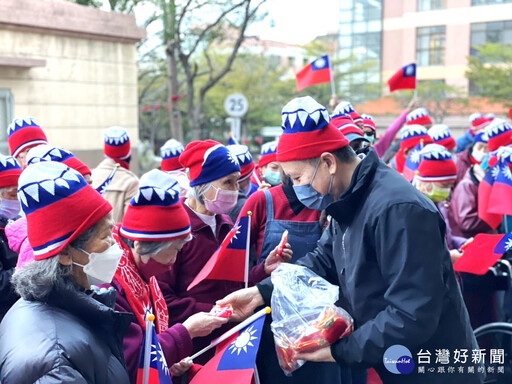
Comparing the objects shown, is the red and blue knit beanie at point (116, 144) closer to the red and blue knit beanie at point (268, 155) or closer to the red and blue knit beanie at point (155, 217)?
the red and blue knit beanie at point (268, 155)

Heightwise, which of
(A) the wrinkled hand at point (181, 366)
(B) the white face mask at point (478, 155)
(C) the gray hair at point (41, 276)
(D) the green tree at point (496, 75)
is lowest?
(A) the wrinkled hand at point (181, 366)

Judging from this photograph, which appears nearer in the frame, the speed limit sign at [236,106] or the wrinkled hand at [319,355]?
the wrinkled hand at [319,355]

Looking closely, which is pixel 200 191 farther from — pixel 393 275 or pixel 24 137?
pixel 24 137

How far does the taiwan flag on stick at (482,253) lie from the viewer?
3830 mm

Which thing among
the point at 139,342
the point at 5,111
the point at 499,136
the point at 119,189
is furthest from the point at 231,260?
the point at 5,111

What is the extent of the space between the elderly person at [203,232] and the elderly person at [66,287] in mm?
1109

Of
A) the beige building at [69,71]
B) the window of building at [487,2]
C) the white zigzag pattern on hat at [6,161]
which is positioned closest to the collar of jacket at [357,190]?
the white zigzag pattern on hat at [6,161]

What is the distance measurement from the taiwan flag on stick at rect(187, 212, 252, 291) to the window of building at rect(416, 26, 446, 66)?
129ft

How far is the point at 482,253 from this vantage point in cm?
394

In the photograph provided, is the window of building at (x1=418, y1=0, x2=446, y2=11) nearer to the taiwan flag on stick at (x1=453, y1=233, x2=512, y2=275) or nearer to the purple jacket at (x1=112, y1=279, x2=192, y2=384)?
the taiwan flag on stick at (x1=453, y1=233, x2=512, y2=275)

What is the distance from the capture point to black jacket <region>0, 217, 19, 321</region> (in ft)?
10.8

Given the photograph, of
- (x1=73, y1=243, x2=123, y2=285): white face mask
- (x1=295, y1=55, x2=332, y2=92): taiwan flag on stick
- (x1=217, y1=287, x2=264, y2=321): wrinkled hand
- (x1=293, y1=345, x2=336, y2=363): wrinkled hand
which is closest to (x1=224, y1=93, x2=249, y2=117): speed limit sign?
(x1=295, y1=55, x2=332, y2=92): taiwan flag on stick

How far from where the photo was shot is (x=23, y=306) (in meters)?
1.98

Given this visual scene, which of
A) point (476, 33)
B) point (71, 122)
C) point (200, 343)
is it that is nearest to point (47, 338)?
point (200, 343)
